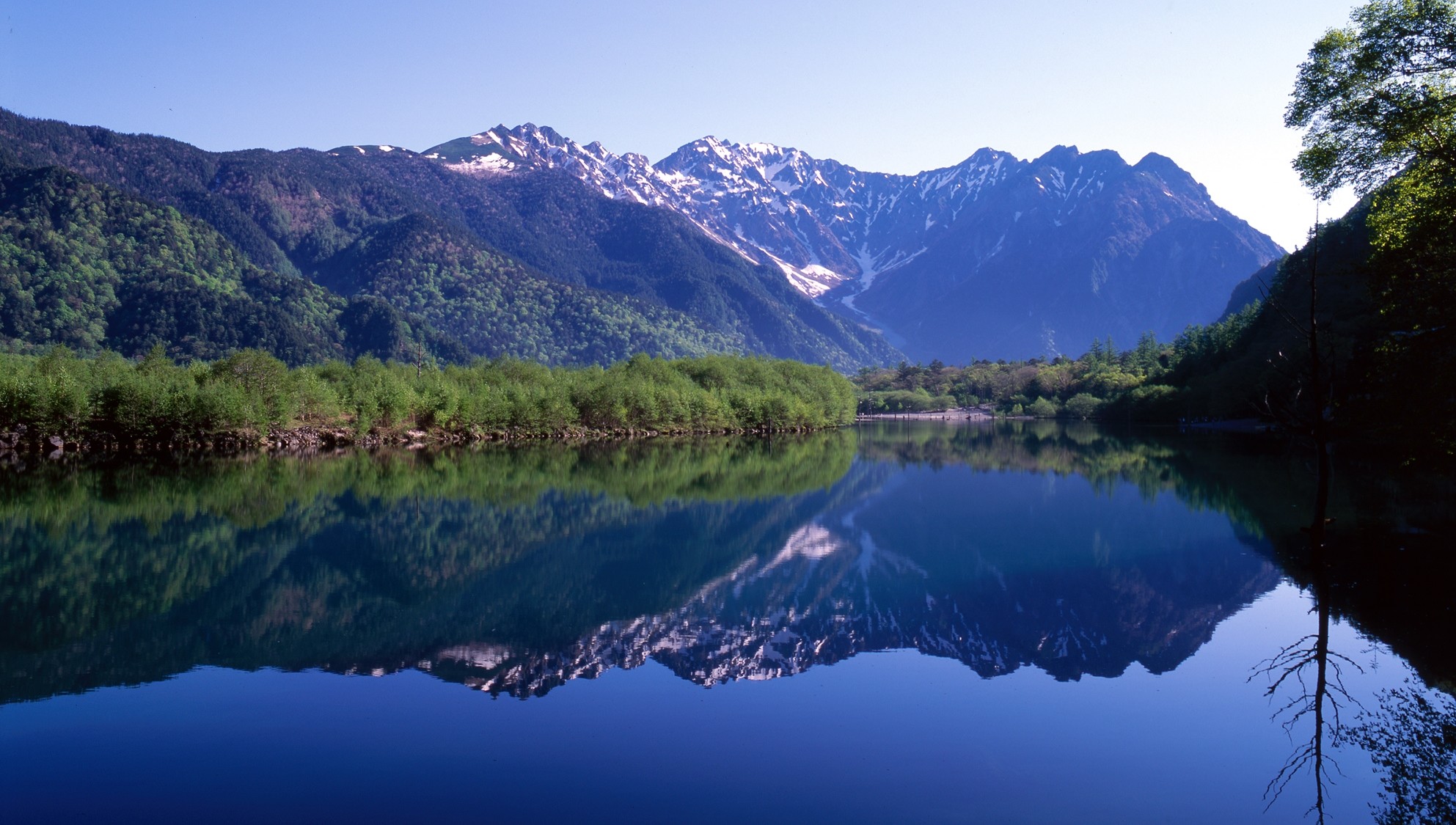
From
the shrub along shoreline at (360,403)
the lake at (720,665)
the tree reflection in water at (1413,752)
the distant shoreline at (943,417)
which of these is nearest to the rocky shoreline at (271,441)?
the shrub along shoreline at (360,403)

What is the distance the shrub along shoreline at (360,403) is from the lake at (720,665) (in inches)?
1263

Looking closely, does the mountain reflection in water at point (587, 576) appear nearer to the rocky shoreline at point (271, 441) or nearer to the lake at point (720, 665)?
the lake at point (720, 665)

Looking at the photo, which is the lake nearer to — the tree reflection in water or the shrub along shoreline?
the tree reflection in water

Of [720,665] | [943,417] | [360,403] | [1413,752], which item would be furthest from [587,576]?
[943,417]

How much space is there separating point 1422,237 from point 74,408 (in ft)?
223

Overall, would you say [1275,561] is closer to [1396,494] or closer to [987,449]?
[1396,494]

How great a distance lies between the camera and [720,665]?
605 inches

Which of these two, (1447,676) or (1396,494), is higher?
(1396,494)

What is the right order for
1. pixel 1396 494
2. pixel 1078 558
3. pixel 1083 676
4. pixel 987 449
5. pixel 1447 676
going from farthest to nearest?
pixel 987 449, pixel 1396 494, pixel 1078 558, pixel 1083 676, pixel 1447 676

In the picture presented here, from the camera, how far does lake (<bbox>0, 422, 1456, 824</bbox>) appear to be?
33.3 feet

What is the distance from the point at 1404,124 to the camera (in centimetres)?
1642

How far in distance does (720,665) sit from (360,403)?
69.3 m


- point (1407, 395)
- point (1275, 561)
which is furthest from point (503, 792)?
point (1275, 561)

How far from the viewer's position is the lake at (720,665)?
10164 millimetres
